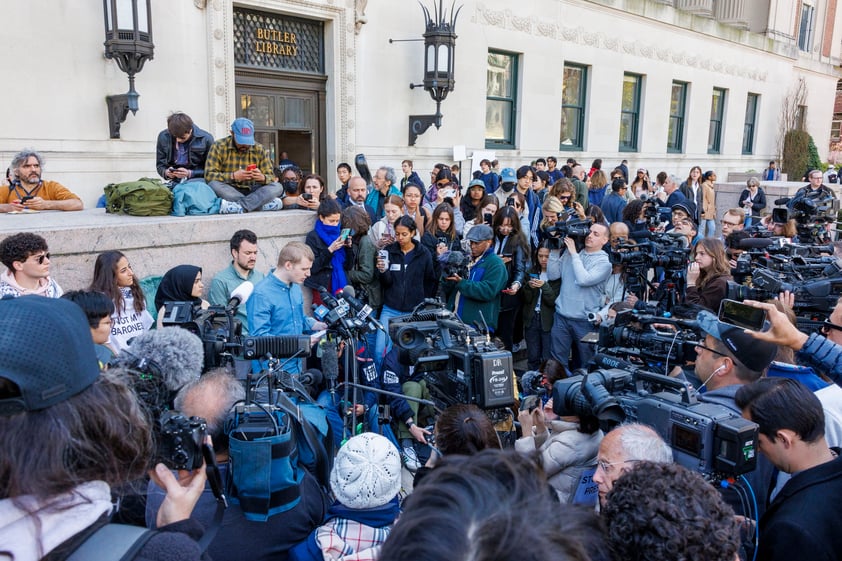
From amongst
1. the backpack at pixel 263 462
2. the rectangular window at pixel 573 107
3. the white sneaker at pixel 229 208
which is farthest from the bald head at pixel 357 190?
the rectangular window at pixel 573 107

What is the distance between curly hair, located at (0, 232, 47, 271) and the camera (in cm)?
360

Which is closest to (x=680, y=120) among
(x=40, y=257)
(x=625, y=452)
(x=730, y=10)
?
(x=730, y=10)

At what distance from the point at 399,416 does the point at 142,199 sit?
8.49 feet

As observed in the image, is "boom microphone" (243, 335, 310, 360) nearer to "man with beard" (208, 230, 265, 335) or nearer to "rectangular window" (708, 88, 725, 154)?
"man with beard" (208, 230, 265, 335)

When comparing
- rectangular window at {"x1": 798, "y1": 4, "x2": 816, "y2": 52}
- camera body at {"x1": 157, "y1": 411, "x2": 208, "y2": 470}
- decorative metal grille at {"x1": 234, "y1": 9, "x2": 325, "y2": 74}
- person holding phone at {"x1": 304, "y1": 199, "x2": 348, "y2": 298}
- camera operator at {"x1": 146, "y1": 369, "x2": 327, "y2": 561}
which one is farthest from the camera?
rectangular window at {"x1": 798, "y1": 4, "x2": 816, "y2": 52}

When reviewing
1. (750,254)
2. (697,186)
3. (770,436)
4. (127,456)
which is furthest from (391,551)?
(697,186)

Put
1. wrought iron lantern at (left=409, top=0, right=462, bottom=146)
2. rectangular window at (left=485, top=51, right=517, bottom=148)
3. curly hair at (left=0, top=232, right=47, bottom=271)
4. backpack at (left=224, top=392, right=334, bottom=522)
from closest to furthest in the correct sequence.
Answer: backpack at (left=224, top=392, right=334, bottom=522) → curly hair at (left=0, top=232, right=47, bottom=271) → wrought iron lantern at (left=409, top=0, right=462, bottom=146) → rectangular window at (left=485, top=51, right=517, bottom=148)

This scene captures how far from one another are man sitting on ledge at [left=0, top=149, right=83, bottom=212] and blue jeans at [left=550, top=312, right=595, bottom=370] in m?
4.43

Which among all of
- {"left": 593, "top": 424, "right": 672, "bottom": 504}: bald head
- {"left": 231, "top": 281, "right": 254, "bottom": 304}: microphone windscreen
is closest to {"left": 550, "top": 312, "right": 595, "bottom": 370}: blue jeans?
{"left": 231, "top": 281, "right": 254, "bottom": 304}: microphone windscreen

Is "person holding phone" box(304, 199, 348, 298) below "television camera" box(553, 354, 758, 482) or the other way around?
the other way around

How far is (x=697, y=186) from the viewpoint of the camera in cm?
1381

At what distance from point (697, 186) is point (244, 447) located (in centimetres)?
1375

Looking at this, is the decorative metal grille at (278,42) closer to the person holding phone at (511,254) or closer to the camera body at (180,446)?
the person holding phone at (511,254)

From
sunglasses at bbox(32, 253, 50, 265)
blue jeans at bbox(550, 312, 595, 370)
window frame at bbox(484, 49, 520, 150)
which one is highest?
window frame at bbox(484, 49, 520, 150)
